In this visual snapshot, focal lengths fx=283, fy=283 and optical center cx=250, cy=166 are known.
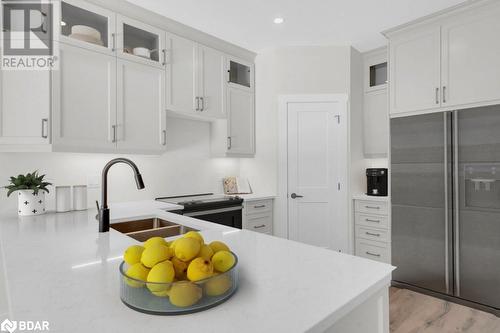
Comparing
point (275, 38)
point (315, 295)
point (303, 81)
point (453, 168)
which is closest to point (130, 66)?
point (275, 38)

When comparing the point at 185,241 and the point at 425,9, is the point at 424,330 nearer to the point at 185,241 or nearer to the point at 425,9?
the point at 185,241

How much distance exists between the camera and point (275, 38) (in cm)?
333

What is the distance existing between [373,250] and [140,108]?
9.86 feet

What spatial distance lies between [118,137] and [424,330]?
A: 293 cm

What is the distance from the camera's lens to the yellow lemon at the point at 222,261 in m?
0.74

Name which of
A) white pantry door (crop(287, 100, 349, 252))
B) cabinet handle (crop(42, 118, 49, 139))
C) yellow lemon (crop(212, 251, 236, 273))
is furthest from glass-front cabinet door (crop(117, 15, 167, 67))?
yellow lemon (crop(212, 251, 236, 273))

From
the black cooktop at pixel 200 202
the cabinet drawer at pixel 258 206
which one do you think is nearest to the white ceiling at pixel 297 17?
the black cooktop at pixel 200 202

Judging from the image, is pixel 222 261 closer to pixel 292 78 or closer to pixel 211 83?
pixel 211 83

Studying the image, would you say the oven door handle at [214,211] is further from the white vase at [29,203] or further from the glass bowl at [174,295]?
the glass bowl at [174,295]

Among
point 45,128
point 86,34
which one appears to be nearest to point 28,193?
point 45,128

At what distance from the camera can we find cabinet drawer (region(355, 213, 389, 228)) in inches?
128

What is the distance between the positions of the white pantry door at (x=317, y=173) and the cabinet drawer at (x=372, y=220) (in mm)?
163

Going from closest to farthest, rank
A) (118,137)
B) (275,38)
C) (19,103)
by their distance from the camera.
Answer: (19,103) → (118,137) → (275,38)

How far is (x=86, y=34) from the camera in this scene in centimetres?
231
